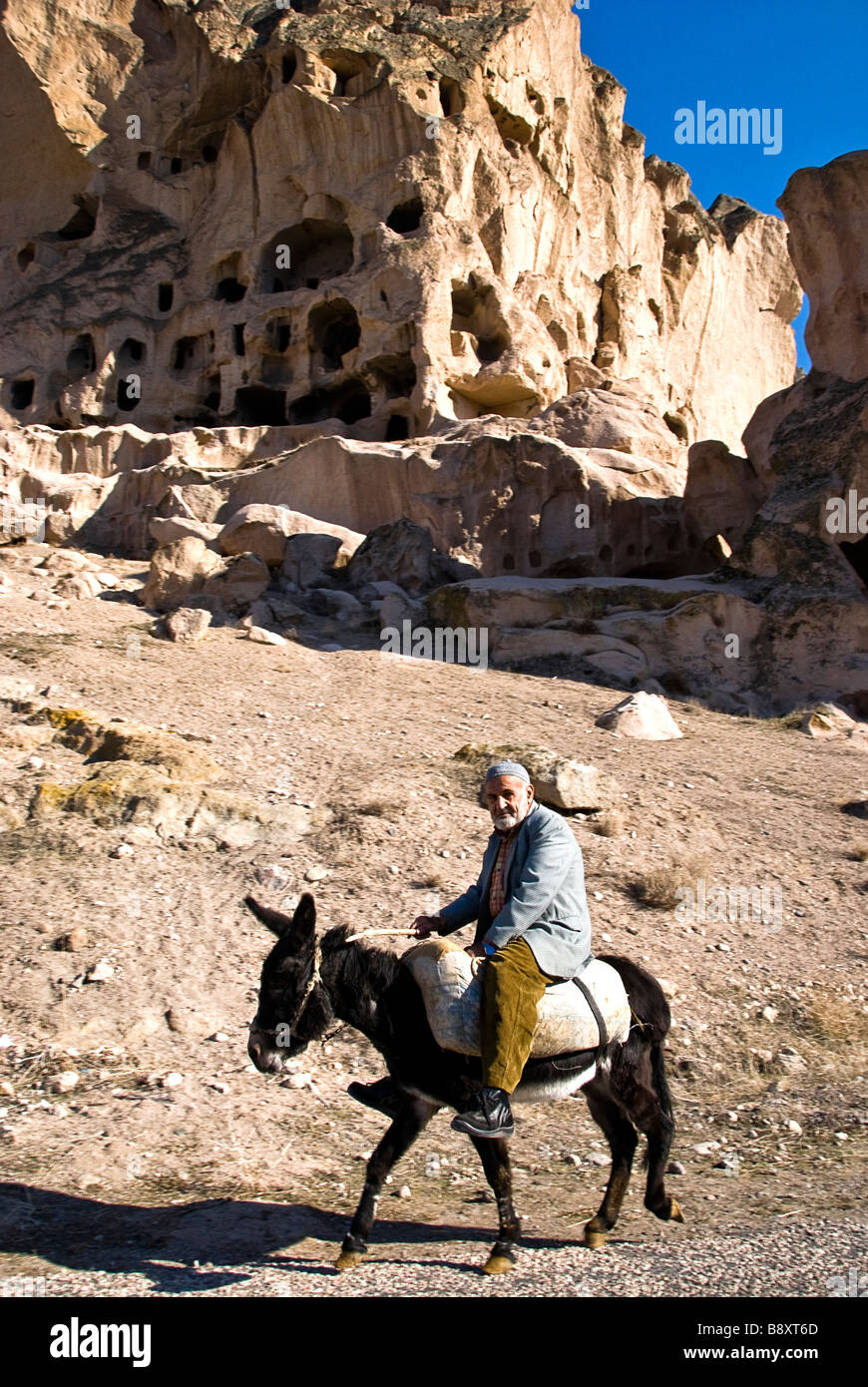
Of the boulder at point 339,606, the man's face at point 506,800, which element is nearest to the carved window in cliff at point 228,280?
the boulder at point 339,606

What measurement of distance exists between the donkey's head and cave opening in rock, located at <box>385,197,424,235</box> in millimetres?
27382

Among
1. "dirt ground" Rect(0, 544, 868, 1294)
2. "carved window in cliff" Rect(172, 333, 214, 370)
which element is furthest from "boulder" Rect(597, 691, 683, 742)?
"carved window in cliff" Rect(172, 333, 214, 370)

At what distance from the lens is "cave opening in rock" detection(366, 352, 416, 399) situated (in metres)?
26.8

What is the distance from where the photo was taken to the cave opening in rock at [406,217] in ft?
93.1

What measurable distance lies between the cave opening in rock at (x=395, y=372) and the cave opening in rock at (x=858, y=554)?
13.4m

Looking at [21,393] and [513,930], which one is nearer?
[513,930]

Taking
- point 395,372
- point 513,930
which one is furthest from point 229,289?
point 513,930

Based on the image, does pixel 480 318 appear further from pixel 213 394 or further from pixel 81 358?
pixel 81 358

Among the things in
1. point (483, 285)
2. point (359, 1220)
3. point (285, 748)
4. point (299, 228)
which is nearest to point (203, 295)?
point (299, 228)

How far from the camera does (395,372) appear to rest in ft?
90.3

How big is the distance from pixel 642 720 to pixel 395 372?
58.5 feet

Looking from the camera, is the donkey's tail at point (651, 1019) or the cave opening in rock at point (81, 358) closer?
the donkey's tail at point (651, 1019)

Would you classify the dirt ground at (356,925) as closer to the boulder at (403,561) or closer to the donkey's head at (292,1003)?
the donkey's head at (292,1003)

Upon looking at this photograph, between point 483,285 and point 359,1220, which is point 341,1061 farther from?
point 483,285
